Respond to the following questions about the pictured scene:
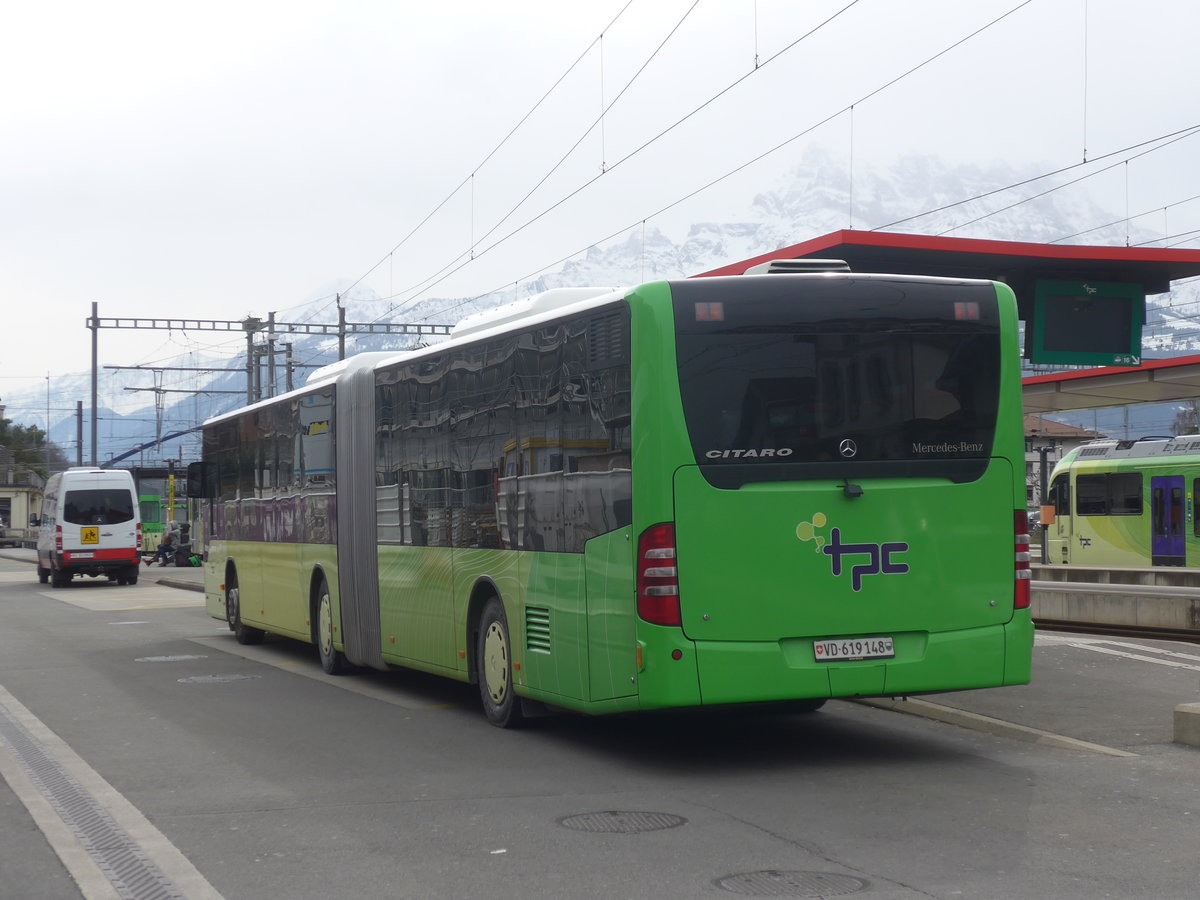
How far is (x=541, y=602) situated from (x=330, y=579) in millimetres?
5781

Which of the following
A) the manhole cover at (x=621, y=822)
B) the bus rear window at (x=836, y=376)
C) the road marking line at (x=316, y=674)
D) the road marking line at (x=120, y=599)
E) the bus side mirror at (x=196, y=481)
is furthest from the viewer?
the road marking line at (x=120, y=599)

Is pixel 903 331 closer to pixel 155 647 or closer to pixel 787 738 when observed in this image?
pixel 787 738

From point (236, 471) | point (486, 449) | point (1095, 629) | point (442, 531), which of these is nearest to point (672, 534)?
point (486, 449)

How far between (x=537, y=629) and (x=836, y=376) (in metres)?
2.67

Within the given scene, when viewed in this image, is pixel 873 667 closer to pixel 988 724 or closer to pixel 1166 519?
pixel 988 724

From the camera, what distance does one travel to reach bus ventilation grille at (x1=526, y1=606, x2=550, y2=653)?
10.3m

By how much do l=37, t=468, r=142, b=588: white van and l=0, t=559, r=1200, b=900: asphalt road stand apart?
89.3 ft

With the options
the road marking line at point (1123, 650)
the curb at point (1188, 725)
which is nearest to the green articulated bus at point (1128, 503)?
the road marking line at point (1123, 650)

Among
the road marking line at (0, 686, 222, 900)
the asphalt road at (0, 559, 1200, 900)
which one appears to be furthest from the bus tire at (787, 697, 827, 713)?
the road marking line at (0, 686, 222, 900)

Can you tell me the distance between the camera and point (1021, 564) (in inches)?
386

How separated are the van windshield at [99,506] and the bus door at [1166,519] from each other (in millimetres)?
25217

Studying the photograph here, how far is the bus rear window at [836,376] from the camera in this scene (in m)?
9.16

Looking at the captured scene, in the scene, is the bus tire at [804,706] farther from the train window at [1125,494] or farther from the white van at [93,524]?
the white van at [93,524]

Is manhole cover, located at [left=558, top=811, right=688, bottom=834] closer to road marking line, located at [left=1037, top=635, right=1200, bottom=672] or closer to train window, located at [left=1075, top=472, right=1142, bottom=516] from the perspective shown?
road marking line, located at [left=1037, top=635, right=1200, bottom=672]
